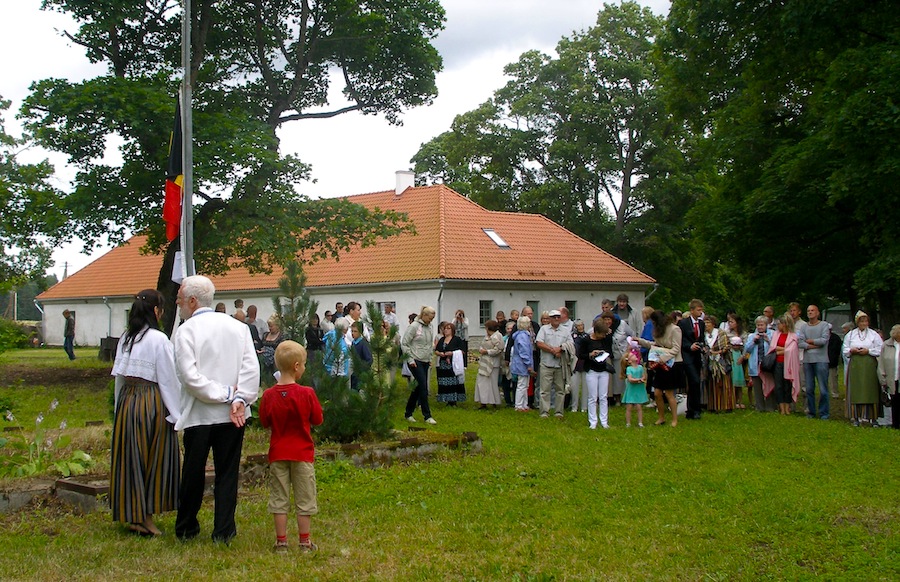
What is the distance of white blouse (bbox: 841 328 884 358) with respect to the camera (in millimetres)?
14742

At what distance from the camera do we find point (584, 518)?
7508 millimetres

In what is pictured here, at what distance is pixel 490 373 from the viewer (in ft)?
56.4

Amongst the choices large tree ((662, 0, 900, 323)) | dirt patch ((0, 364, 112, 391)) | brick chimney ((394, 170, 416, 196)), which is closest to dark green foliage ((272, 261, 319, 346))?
dirt patch ((0, 364, 112, 391))

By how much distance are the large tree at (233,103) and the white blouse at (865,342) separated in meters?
11.4

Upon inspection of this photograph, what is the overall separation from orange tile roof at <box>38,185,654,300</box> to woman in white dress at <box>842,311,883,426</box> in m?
21.3

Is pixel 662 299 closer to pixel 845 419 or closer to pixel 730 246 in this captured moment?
pixel 730 246

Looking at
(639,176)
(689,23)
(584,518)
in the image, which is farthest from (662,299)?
(584,518)

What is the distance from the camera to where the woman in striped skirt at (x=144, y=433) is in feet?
22.1

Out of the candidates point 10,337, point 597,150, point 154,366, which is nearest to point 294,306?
point 10,337

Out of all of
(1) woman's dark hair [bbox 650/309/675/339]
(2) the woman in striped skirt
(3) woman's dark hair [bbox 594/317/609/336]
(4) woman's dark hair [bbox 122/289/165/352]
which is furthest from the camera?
(1) woman's dark hair [bbox 650/309/675/339]

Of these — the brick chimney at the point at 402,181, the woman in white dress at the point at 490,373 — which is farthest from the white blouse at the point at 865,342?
the brick chimney at the point at 402,181

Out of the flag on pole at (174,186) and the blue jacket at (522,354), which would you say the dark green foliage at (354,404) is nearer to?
the blue jacket at (522,354)

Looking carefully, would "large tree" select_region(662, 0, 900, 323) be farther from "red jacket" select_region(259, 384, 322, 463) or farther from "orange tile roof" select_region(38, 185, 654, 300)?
"orange tile roof" select_region(38, 185, 654, 300)

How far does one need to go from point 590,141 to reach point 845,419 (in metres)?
31.5
